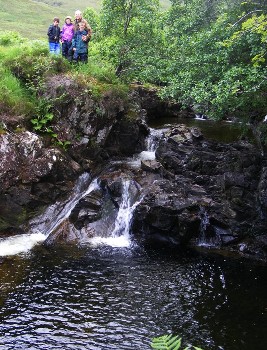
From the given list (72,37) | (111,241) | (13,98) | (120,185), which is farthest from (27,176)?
(72,37)

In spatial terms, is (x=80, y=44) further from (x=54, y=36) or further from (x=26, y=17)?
(x=26, y=17)

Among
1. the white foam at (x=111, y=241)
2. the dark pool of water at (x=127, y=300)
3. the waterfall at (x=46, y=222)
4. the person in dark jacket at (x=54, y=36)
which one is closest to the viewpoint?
the dark pool of water at (x=127, y=300)

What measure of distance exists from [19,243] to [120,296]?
18.5 feet

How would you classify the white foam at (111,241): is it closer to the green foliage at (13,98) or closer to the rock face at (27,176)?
the rock face at (27,176)

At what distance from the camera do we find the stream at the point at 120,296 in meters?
10.5

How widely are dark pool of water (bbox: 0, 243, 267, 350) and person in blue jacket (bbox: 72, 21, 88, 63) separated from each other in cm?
1130

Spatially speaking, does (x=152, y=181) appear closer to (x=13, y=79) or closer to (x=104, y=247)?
(x=104, y=247)

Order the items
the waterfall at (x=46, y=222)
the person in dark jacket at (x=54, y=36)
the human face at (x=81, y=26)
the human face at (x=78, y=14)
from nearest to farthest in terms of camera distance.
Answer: the waterfall at (x=46, y=222), the human face at (x=78, y=14), the human face at (x=81, y=26), the person in dark jacket at (x=54, y=36)

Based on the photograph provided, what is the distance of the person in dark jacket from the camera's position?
2042cm

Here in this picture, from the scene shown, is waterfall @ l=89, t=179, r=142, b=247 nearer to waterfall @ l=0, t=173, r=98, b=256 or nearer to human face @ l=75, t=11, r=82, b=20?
waterfall @ l=0, t=173, r=98, b=256

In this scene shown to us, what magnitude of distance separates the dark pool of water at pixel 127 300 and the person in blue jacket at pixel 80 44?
37.1 ft

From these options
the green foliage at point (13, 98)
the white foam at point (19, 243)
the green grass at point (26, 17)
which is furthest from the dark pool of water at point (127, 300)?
the green grass at point (26, 17)

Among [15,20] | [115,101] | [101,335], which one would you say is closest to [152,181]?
[115,101]

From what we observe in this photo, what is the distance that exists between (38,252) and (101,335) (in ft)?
18.9
